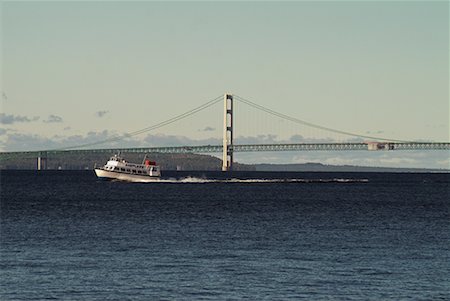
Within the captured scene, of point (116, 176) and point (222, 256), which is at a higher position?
point (116, 176)

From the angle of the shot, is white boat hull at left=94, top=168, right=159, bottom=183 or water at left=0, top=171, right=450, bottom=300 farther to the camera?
white boat hull at left=94, top=168, right=159, bottom=183

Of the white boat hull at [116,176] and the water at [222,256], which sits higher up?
the white boat hull at [116,176]

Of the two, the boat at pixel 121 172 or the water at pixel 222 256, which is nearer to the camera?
the water at pixel 222 256

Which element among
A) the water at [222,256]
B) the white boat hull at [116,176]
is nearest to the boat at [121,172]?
the white boat hull at [116,176]

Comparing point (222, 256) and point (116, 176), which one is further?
point (116, 176)

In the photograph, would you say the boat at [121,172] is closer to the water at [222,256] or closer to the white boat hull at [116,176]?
the white boat hull at [116,176]

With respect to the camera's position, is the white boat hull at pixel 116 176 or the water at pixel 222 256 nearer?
the water at pixel 222 256

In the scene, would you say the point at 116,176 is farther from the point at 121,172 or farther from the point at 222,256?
the point at 222,256

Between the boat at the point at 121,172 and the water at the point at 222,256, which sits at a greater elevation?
the boat at the point at 121,172

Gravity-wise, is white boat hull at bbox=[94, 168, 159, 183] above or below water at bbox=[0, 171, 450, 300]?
above

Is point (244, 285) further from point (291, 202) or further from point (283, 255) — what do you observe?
point (291, 202)

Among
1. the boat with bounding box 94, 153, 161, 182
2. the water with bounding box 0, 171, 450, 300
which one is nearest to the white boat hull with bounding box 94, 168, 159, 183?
the boat with bounding box 94, 153, 161, 182

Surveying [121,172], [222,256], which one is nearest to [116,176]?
[121,172]

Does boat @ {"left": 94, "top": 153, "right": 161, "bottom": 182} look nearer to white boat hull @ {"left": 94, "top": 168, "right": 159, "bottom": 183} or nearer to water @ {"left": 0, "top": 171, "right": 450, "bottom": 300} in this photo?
white boat hull @ {"left": 94, "top": 168, "right": 159, "bottom": 183}
